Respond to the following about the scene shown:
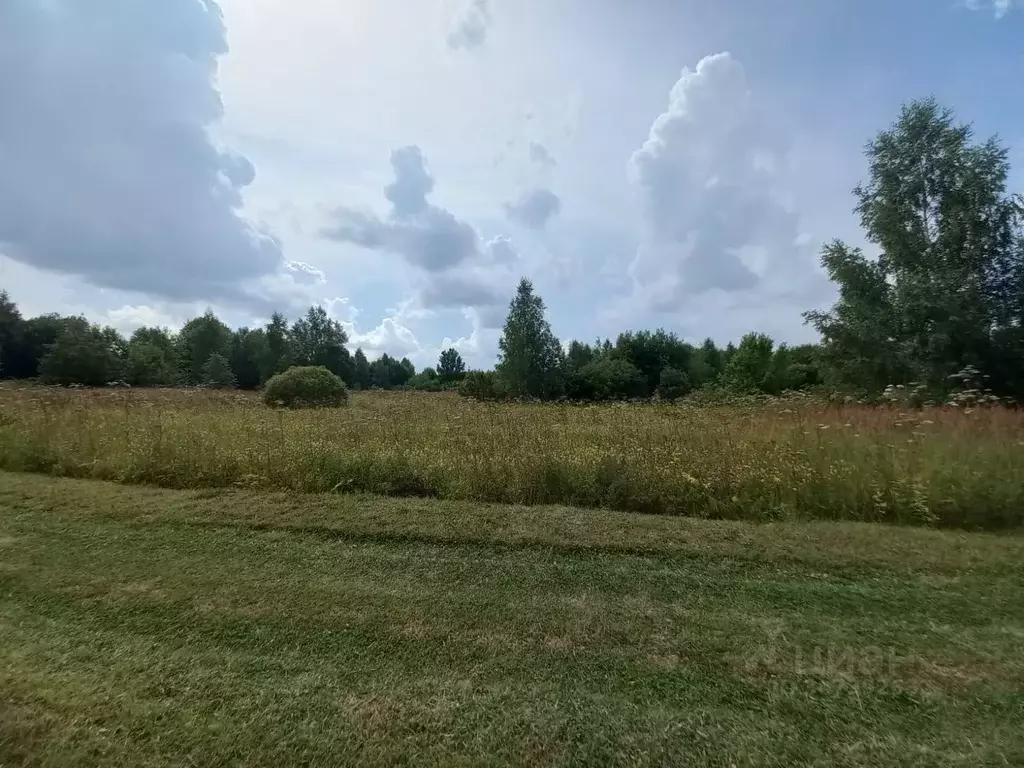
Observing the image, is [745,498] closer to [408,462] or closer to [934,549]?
[934,549]

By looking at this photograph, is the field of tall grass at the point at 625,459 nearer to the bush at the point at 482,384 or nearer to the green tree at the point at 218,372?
the bush at the point at 482,384

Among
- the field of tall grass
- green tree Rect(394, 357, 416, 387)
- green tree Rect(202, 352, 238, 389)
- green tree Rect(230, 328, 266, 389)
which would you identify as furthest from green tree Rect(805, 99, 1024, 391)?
green tree Rect(394, 357, 416, 387)

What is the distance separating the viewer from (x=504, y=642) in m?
2.96

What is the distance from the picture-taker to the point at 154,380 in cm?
3209

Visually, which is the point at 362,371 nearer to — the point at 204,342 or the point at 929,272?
the point at 204,342

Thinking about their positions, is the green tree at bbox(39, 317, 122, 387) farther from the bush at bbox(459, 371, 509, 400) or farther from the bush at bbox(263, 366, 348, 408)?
the bush at bbox(459, 371, 509, 400)

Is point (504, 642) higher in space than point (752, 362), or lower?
lower

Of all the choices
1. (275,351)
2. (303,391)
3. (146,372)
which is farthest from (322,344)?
(303,391)

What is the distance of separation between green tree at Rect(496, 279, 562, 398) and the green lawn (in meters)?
28.5

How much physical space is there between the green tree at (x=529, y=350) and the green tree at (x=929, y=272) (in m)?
19.2

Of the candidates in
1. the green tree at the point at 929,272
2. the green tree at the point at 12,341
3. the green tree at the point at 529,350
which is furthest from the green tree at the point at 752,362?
the green tree at the point at 12,341

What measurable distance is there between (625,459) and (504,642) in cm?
330

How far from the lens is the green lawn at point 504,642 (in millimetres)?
2223

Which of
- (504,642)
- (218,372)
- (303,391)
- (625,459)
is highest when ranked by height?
(218,372)
